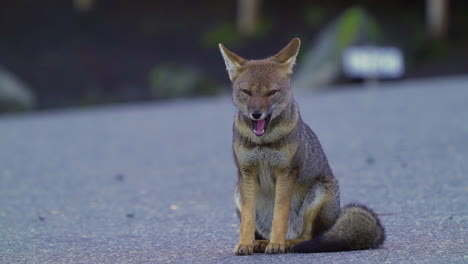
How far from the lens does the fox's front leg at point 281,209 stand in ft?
18.8

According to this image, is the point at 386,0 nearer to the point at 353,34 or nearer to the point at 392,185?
the point at 353,34

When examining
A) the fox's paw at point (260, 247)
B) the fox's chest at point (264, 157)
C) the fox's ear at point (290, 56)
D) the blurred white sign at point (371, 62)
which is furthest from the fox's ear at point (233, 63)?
the blurred white sign at point (371, 62)

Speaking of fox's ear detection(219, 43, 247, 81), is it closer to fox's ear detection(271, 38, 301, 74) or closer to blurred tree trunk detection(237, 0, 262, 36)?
fox's ear detection(271, 38, 301, 74)

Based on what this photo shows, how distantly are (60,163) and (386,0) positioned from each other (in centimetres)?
2485

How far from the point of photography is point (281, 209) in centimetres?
573

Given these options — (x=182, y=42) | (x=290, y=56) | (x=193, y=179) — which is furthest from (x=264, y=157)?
(x=182, y=42)

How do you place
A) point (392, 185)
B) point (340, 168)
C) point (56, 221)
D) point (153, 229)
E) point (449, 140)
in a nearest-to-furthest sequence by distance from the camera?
1. point (153, 229)
2. point (56, 221)
3. point (392, 185)
4. point (340, 168)
5. point (449, 140)

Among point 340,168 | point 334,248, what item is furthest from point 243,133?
point 340,168

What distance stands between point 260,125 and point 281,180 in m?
0.37

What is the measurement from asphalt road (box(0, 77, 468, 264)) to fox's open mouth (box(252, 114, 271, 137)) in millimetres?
764

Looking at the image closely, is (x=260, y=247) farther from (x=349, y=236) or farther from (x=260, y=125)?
(x=260, y=125)

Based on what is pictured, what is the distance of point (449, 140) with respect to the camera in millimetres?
12234

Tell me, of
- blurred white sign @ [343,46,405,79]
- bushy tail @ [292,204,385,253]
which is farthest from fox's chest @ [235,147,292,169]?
blurred white sign @ [343,46,405,79]

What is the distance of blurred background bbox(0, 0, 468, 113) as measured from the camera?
936 inches
